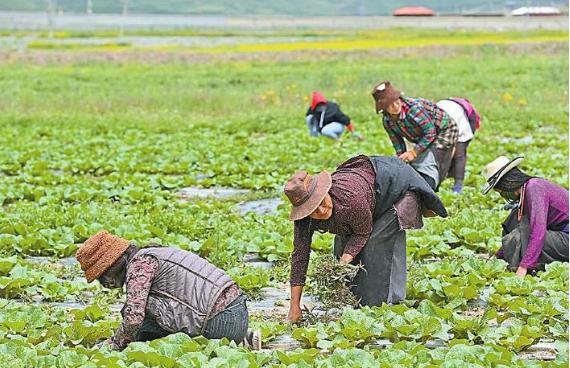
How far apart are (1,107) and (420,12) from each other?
79299 mm

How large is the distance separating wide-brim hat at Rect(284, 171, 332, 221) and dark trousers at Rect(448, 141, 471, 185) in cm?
491

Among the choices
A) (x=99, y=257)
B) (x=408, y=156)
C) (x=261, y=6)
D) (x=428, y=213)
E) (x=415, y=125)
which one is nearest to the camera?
(x=99, y=257)

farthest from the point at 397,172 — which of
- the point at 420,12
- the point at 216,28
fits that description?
the point at 420,12

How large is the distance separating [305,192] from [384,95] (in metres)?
3.18

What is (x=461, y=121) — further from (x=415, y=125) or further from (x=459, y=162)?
(x=415, y=125)

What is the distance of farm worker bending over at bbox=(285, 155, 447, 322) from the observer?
6.10 m

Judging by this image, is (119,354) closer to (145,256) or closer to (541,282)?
(145,256)

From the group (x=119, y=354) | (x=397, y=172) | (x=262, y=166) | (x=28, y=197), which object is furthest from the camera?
(x=262, y=166)

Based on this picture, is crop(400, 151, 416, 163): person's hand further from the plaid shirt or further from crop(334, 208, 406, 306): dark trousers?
crop(334, 208, 406, 306): dark trousers

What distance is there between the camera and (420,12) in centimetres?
9688

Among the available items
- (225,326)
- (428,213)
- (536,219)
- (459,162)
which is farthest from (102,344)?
(459,162)

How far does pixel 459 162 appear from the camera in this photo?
10.8 m

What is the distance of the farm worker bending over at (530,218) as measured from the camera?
24.0ft

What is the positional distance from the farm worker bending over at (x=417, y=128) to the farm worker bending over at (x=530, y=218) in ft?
5.21
